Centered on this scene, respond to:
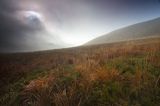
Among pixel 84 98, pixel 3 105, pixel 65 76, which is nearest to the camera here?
pixel 84 98

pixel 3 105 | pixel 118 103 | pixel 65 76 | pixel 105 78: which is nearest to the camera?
pixel 118 103

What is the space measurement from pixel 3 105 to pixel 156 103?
418 centimetres

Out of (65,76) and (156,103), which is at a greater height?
(65,76)

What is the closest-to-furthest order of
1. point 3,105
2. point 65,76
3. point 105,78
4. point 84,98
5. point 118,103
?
point 118,103 < point 84,98 < point 3,105 < point 105,78 < point 65,76

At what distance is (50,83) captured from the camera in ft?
18.0

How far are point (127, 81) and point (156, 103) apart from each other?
110cm

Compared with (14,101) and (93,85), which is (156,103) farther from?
(14,101)

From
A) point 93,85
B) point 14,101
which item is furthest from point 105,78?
point 14,101

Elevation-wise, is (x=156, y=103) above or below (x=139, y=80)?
below

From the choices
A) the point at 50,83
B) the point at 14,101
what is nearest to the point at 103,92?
the point at 50,83

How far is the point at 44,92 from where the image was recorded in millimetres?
4824

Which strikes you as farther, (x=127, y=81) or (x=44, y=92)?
(x=127, y=81)

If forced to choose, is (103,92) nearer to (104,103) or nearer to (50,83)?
(104,103)

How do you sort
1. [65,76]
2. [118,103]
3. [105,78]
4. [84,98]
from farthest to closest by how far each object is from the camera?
1. [65,76]
2. [105,78]
3. [84,98]
4. [118,103]
